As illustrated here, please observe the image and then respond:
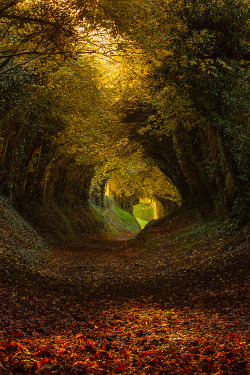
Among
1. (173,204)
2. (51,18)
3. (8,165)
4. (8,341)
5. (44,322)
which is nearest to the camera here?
(8,341)

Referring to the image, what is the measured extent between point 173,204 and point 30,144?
18.9 m

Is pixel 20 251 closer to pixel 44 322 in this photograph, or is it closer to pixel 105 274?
pixel 105 274

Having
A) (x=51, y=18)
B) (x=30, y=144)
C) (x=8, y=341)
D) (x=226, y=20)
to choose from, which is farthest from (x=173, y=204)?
(x=8, y=341)

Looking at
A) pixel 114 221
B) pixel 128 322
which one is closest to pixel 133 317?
pixel 128 322

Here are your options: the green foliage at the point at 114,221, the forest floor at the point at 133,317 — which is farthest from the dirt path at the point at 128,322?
the green foliage at the point at 114,221

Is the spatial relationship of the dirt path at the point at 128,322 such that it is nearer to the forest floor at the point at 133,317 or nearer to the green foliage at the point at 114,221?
the forest floor at the point at 133,317

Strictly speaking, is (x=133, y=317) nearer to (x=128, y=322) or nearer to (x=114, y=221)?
(x=128, y=322)

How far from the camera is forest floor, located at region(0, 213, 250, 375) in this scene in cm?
374

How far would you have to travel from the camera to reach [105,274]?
12.4 meters

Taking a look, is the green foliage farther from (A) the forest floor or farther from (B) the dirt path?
(B) the dirt path

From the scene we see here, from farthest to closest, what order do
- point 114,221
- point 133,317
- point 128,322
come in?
point 114,221 → point 133,317 → point 128,322

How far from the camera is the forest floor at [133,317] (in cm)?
374

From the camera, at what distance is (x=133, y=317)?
6500mm

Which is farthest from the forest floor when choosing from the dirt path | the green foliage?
the green foliage
